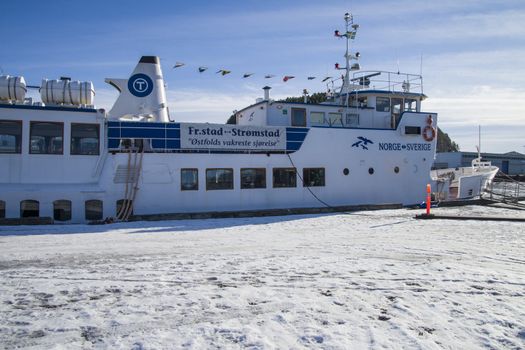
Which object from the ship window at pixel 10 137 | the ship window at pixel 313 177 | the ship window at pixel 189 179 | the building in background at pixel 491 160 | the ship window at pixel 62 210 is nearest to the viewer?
the ship window at pixel 62 210

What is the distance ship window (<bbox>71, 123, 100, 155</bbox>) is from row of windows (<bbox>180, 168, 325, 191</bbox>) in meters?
3.03

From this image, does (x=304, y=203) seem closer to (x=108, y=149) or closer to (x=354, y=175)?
(x=354, y=175)

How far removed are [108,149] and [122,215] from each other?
2308mm

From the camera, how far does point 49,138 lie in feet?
44.3

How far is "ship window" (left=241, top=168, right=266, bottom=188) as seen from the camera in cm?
1539

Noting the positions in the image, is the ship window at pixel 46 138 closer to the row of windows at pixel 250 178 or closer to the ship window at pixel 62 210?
the ship window at pixel 62 210

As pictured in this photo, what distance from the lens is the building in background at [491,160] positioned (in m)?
55.3

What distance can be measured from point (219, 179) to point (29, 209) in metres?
6.17

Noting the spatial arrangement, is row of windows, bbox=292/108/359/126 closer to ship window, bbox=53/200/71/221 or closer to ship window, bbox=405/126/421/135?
ship window, bbox=405/126/421/135

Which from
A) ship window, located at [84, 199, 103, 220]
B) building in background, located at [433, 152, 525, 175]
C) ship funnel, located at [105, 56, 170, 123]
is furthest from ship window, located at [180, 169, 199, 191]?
building in background, located at [433, 152, 525, 175]

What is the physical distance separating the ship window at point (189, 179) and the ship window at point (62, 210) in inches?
145

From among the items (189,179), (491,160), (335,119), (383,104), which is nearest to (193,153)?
(189,179)

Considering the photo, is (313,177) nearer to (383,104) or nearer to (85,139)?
(383,104)

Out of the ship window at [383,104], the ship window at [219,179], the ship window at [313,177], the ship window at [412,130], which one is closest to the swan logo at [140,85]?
the ship window at [219,179]
